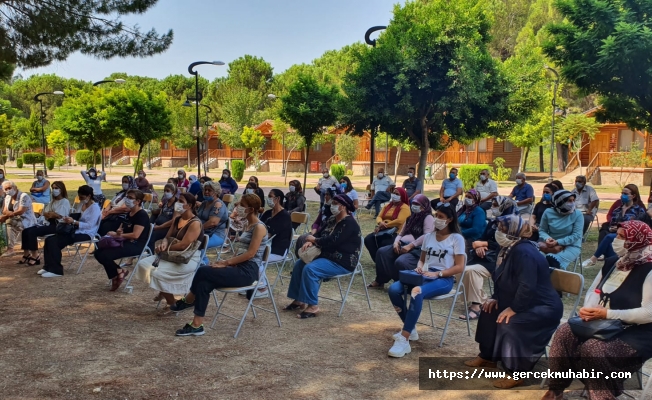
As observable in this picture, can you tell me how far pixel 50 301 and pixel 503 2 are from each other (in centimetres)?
5324

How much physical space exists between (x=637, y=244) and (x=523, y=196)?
8340 millimetres

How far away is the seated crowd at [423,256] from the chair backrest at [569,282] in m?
0.21

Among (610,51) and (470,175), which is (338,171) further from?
(610,51)

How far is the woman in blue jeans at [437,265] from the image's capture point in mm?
5270

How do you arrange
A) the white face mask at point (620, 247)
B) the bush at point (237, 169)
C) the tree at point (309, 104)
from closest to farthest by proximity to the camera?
the white face mask at point (620, 247) < the tree at point (309, 104) < the bush at point (237, 169)

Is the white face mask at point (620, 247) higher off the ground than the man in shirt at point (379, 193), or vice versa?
the white face mask at point (620, 247)

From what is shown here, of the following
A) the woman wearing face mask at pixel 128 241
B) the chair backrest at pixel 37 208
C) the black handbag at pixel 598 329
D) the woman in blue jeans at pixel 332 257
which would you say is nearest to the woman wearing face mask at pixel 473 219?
the woman in blue jeans at pixel 332 257

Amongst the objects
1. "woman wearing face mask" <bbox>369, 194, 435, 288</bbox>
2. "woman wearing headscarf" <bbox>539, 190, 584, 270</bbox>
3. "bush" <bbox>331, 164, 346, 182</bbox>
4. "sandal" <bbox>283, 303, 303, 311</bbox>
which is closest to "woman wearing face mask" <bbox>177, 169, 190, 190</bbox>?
"woman wearing face mask" <bbox>369, 194, 435, 288</bbox>

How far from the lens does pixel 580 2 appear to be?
469 inches

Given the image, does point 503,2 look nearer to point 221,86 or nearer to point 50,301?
point 221,86

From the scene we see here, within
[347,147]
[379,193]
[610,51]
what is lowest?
[379,193]

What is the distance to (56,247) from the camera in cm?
824

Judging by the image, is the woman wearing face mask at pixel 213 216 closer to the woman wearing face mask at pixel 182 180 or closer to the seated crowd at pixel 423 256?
the seated crowd at pixel 423 256

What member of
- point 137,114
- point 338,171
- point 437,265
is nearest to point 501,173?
point 338,171
